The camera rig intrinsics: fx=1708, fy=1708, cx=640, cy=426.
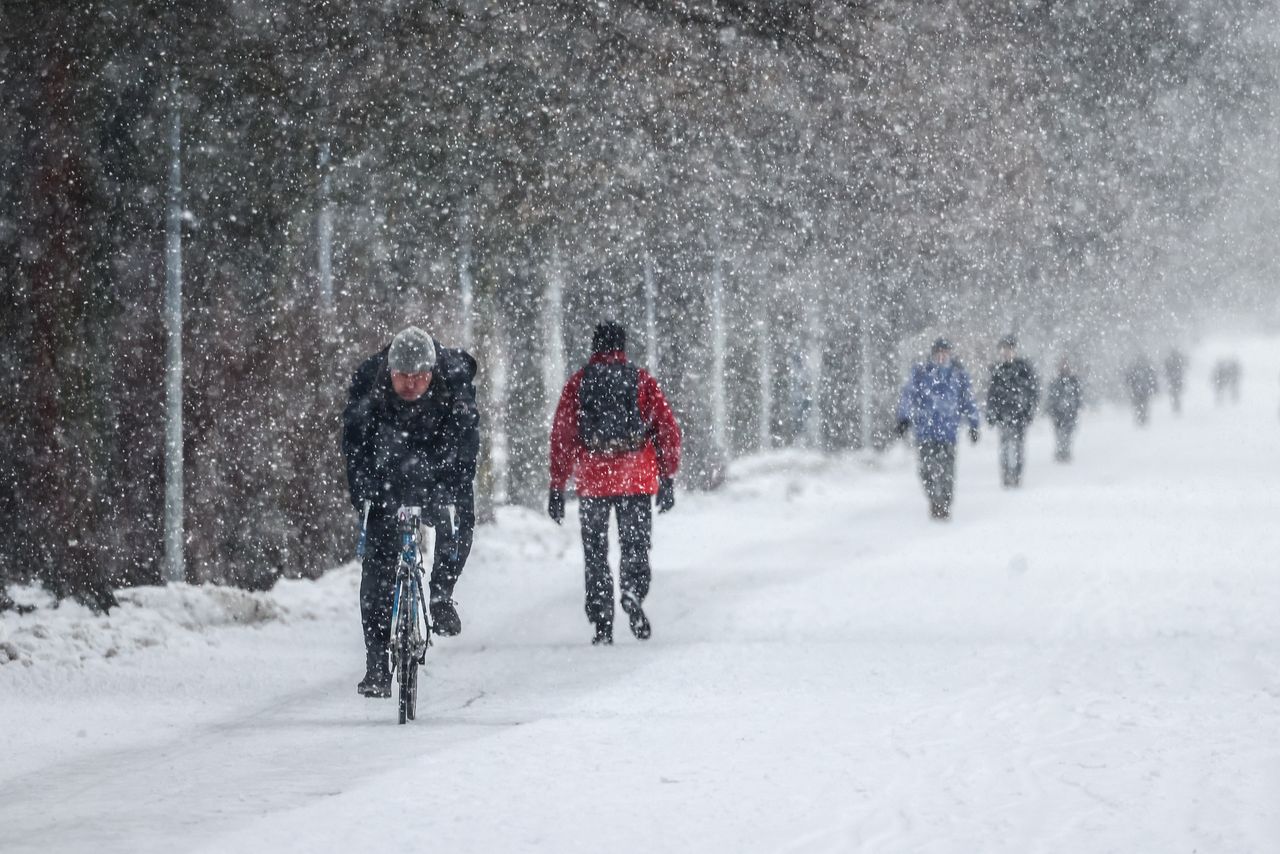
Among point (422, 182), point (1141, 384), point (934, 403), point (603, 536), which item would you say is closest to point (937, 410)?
point (934, 403)

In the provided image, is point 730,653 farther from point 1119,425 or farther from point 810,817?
point 1119,425

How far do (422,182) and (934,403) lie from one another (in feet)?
21.8

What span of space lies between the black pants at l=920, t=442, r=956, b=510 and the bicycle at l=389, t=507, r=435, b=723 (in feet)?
37.3

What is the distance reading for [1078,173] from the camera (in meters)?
24.7

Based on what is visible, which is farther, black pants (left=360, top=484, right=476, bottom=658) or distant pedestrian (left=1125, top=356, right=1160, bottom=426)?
distant pedestrian (left=1125, top=356, right=1160, bottom=426)

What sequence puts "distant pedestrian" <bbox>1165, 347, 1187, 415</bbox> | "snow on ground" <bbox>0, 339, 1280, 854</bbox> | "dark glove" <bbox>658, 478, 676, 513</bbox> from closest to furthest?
"snow on ground" <bbox>0, 339, 1280, 854</bbox> < "dark glove" <bbox>658, 478, 676, 513</bbox> < "distant pedestrian" <bbox>1165, 347, 1187, 415</bbox>

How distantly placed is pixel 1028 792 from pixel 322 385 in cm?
803

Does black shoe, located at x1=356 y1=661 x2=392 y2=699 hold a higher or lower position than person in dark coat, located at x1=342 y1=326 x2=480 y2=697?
lower

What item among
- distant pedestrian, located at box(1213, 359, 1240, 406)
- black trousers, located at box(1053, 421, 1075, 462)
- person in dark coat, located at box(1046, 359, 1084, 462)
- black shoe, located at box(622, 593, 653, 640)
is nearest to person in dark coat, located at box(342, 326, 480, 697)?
black shoe, located at box(622, 593, 653, 640)

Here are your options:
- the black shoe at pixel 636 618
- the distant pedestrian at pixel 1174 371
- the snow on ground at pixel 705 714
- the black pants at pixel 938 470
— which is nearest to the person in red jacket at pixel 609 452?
the black shoe at pixel 636 618

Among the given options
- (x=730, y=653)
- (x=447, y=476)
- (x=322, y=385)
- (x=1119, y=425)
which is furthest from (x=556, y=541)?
(x=1119, y=425)

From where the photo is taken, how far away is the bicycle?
24.4ft

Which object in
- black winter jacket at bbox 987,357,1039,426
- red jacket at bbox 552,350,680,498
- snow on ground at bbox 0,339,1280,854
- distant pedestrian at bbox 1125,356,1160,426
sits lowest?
snow on ground at bbox 0,339,1280,854

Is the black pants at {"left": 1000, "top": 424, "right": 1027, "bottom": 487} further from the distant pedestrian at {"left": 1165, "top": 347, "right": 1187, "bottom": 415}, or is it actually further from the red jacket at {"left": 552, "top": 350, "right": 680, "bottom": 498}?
the distant pedestrian at {"left": 1165, "top": 347, "right": 1187, "bottom": 415}
